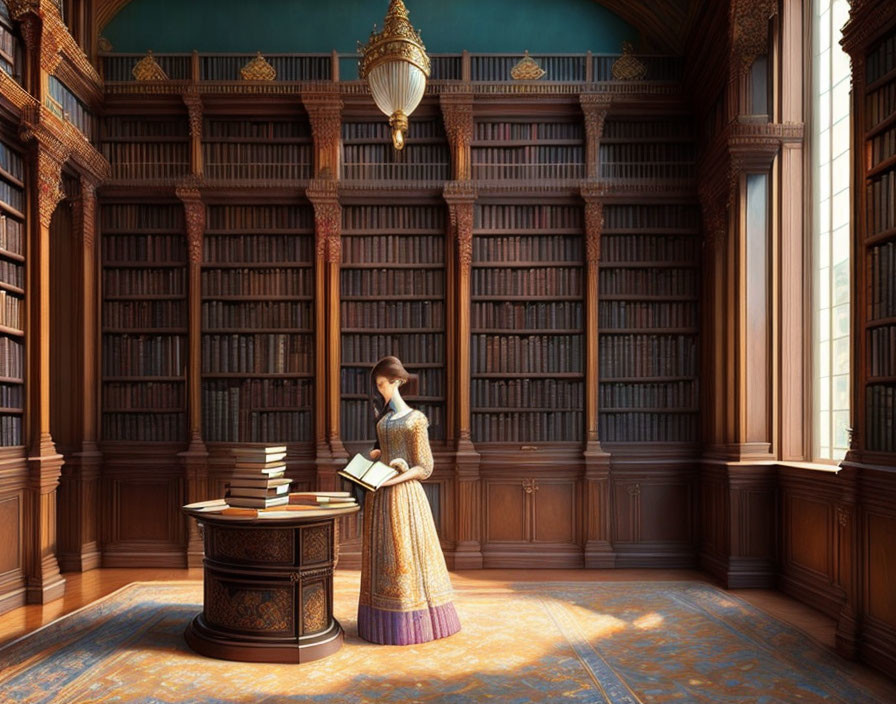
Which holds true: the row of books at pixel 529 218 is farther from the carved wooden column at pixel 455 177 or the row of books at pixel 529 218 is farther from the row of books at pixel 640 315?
the row of books at pixel 640 315

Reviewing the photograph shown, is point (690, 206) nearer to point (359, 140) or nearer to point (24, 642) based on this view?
point (359, 140)

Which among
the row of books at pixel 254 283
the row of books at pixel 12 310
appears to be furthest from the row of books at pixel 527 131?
the row of books at pixel 12 310

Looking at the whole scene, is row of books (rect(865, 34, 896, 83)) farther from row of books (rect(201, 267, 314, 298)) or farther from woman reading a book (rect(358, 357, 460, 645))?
row of books (rect(201, 267, 314, 298))

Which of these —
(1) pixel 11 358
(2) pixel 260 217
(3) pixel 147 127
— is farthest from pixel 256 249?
(1) pixel 11 358

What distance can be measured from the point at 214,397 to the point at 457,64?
12.0ft

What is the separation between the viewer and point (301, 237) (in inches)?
287

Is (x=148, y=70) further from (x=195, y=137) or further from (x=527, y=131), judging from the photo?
(x=527, y=131)

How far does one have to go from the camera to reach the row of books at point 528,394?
23.6 feet

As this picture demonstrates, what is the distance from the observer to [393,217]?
7301 mm

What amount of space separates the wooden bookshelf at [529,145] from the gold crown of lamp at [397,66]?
8.45 ft

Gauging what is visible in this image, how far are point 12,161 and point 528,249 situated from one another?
4.14 meters

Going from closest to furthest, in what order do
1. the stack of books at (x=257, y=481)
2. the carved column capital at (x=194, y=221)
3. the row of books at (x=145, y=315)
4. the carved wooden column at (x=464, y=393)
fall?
the stack of books at (x=257, y=481) < the carved wooden column at (x=464, y=393) < the carved column capital at (x=194, y=221) < the row of books at (x=145, y=315)

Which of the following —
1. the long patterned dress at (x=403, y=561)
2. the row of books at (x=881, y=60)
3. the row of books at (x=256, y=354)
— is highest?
the row of books at (x=881, y=60)

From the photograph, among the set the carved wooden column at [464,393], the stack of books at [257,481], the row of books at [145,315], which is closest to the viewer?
the stack of books at [257,481]
